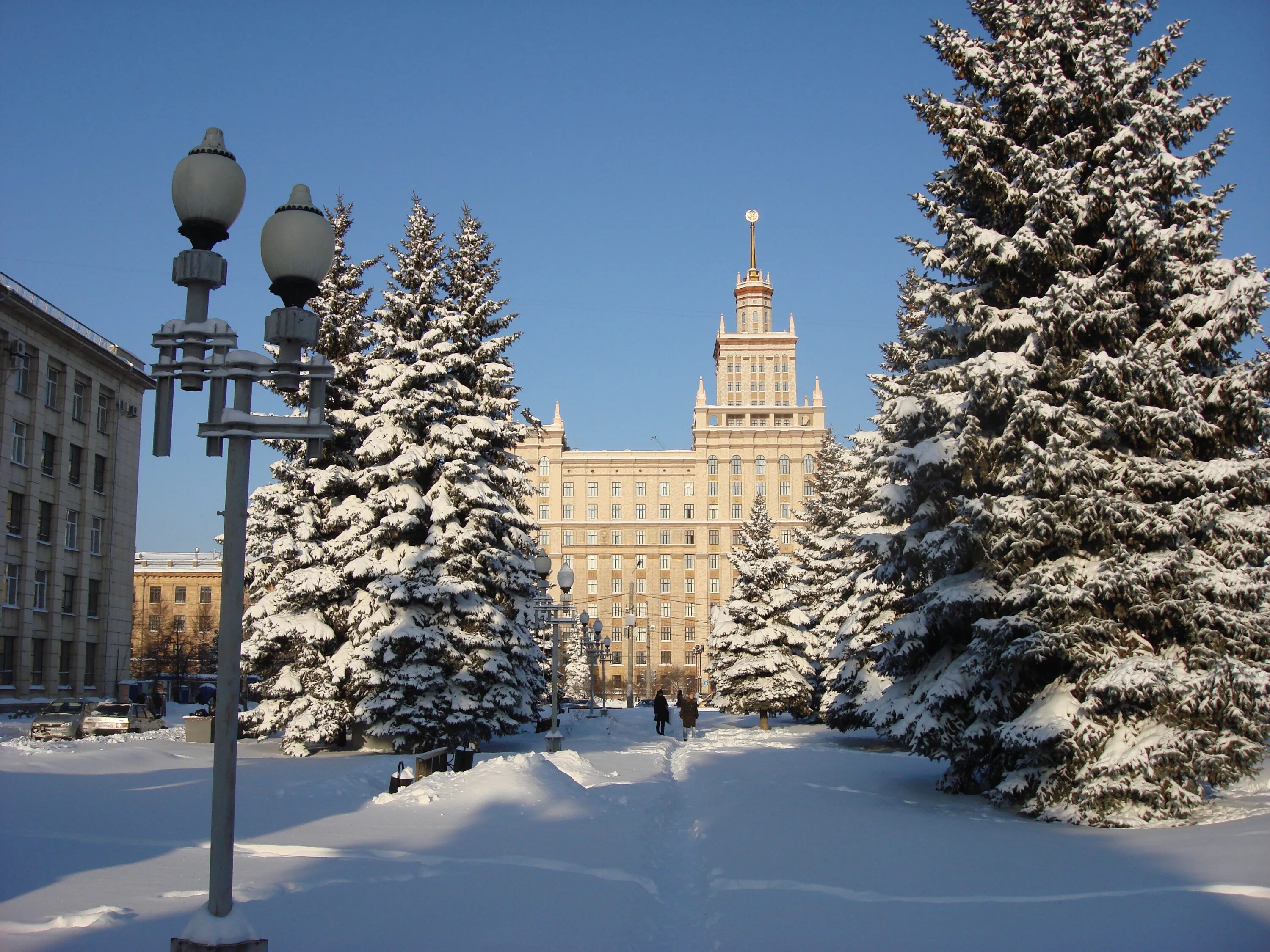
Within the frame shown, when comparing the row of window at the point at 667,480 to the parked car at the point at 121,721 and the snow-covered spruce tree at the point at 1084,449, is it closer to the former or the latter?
the parked car at the point at 121,721

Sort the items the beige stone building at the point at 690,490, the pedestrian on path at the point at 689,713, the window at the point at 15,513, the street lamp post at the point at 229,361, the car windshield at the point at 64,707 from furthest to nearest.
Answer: the beige stone building at the point at 690,490, the window at the point at 15,513, the car windshield at the point at 64,707, the pedestrian on path at the point at 689,713, the street lamp post at the point at 229,361

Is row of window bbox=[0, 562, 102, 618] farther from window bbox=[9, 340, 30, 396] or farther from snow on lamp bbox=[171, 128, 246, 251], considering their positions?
snow on lamp bbox=[171, 128, 246, 251]

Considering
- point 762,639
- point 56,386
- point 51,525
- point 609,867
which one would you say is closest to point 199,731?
point 762,639

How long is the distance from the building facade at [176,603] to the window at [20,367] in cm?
4491

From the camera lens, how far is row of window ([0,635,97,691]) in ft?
131

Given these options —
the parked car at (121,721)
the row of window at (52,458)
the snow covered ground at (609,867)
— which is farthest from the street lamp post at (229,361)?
the row of window at (52,458)

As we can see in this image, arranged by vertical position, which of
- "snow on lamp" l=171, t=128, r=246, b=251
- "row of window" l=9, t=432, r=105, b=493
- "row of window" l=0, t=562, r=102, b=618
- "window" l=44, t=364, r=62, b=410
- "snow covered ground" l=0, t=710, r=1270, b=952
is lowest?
"snow covered ground" l=0, t=710, r=1270, b=952

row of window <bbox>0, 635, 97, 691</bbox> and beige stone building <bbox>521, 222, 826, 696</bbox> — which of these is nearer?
row of window <bbox>0, 635, 97, 691</bbox>

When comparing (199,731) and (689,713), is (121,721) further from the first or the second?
(689,713)

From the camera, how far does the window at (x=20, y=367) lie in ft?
129

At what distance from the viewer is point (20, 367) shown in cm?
4047

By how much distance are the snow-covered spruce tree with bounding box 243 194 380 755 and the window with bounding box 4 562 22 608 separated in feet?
64.6

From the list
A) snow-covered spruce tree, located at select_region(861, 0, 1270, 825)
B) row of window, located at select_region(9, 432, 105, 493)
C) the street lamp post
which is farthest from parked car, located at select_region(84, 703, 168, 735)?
the street lamp post

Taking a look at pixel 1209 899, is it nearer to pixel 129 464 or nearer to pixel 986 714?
pixel 986 714
